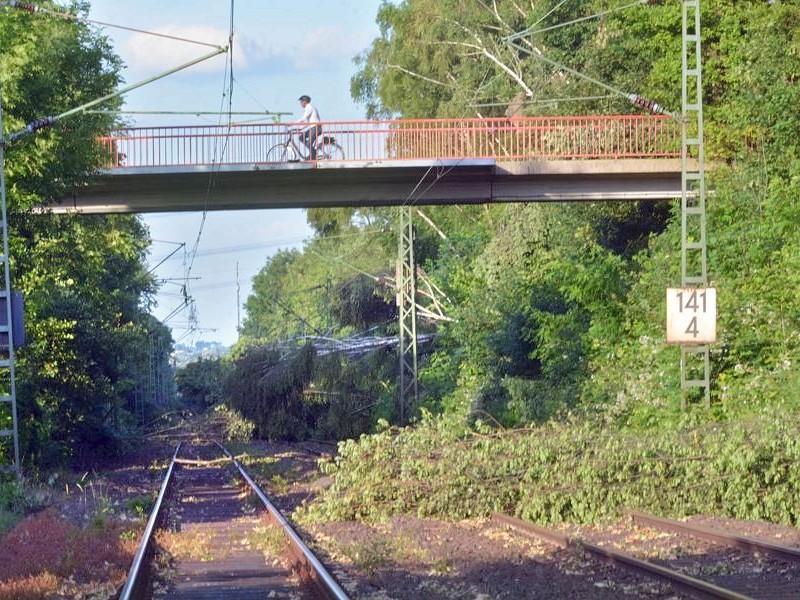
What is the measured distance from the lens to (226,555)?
1521cm

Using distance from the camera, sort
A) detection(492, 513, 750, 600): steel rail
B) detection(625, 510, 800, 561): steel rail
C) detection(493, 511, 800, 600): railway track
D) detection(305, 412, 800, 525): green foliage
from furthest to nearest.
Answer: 1. detection(305, 412, 800, 525): green foliage
2. detection(625, 510, 800, 561): steel rail
3. detection(493, 511, 800, 600): railway track
4. detection(492, 513, 750, 600): steel rail

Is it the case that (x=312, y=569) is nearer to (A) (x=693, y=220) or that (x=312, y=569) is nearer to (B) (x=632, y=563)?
(B) (x=632, y=563)

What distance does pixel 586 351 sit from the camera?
3431cm

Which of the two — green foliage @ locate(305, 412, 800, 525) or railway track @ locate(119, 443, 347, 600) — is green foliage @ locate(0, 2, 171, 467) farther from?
green foliage @ locate(305, 412, 800, 525)

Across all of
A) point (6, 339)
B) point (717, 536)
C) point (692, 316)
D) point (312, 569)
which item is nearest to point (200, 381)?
point (6, 339)

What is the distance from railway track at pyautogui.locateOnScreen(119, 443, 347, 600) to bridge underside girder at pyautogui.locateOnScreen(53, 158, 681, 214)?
10380 millimetres

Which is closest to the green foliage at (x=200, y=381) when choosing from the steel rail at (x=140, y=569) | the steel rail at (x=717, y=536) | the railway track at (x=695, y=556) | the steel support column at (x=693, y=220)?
the steel support column at (x=693, y=220)

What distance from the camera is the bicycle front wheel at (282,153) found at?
105 feet

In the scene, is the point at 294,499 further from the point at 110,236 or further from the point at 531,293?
the point at 110,236

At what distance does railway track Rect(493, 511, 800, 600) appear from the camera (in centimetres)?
1101

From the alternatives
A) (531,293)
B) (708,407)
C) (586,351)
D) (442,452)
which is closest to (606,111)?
(531,293)

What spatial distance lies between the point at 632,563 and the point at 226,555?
17.9 feet

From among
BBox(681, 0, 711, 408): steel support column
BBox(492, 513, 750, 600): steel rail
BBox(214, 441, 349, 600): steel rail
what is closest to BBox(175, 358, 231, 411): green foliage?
BBox(681, 0, 711, 408): steel support column

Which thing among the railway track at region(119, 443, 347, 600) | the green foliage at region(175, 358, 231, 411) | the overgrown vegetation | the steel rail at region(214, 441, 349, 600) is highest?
the overgrown vegetation
